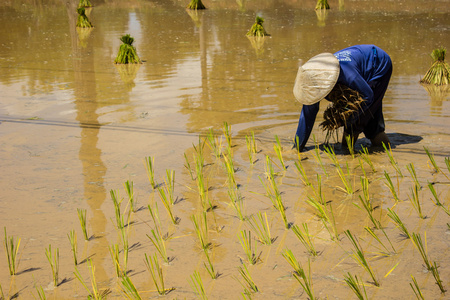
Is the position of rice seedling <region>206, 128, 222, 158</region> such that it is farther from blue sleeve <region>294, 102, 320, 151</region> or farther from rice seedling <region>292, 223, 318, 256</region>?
rice seedling <region>292, 223, 318, 256</region>

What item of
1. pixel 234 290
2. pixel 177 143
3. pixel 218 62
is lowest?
pixel 234 290

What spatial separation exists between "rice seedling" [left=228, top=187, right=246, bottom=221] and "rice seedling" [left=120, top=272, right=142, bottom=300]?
1.03 m

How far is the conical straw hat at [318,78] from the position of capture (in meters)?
4.23

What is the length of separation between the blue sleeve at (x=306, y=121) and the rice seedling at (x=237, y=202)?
0.89 metres

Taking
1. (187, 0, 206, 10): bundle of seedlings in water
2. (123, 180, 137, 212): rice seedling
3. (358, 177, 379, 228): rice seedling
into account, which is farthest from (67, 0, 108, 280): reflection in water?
(187, 0, 206, 10): bundle of seedlings in water

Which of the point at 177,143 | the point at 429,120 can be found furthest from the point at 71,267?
the point at 429,120

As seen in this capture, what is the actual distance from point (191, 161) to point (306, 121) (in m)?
1.18

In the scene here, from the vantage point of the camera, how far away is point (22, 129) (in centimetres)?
600

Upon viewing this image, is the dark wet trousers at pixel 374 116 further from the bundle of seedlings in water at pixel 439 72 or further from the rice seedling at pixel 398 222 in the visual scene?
the bundle of seedlings in water at pixel 439 72

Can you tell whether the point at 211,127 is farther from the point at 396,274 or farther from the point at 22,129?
the point at 396,274

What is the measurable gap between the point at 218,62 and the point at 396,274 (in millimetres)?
7101

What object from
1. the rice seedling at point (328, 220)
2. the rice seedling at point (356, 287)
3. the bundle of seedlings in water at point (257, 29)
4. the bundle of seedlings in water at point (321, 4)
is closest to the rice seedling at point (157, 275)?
the rice seedling at point (356, 287)

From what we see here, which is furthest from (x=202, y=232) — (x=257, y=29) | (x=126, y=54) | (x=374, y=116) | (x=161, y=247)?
(x=257, y=29)

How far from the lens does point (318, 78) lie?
426 centimetres
